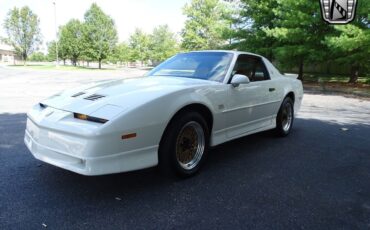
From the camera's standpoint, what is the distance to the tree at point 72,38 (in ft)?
190

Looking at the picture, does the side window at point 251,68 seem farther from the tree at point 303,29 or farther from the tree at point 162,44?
the tree at point 162,44

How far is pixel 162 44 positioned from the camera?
74.8 metres

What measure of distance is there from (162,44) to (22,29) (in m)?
29.6

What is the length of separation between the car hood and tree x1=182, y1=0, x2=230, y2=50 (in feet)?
135

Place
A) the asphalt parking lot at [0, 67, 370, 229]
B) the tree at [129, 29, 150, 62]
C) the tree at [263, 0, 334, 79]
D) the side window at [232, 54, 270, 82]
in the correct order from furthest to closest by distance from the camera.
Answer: the tree at [129, 29, 150, 62] < the tree at [263, 0, 334, 79] < the side window at [232, 54, 270, 82] < the asphalt parking lot at [0, 67, 370, 229]

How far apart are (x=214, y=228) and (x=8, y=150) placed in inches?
127

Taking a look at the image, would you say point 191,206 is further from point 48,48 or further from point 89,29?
point 48,48

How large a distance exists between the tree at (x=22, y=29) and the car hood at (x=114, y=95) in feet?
215

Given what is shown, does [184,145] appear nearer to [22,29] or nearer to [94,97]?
[94,97]

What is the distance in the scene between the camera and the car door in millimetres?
3984

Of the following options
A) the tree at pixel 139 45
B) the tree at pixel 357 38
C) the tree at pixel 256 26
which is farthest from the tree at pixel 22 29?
the tree at pixel 357 38

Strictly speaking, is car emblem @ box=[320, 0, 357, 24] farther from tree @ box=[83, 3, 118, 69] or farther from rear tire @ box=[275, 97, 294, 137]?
tree @ box=[83, 3, 118, 69]

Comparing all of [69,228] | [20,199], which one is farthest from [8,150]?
[69,228]

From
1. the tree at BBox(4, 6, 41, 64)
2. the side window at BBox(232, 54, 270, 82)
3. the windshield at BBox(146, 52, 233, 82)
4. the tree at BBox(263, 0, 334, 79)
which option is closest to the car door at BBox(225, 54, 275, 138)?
the side window at BBox(232, 54, 270, 82)
